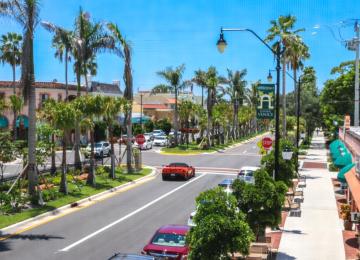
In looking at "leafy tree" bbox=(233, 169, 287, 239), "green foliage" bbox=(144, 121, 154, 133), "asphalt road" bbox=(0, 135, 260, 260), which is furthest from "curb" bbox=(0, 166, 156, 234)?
"green foliage" bbox=(144, 121, 154, 133)

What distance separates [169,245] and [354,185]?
9.27 m

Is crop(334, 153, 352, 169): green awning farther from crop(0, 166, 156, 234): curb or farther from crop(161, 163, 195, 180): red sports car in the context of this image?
crop(0, 166, 156, 234): curb

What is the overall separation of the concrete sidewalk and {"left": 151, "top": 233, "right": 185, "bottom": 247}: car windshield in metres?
3.86

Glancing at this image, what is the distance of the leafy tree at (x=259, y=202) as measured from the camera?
17344 mm

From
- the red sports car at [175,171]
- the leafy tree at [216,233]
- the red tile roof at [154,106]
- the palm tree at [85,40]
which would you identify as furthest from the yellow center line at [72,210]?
the red tile roof at [154,106]

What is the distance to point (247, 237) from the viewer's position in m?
14.3

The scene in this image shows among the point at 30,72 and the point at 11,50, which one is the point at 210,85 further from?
the point at 30,72

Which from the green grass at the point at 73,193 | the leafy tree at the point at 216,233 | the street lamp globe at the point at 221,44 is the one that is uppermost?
the street lamp globe at the point at 221,44

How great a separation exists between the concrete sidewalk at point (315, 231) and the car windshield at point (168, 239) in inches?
152

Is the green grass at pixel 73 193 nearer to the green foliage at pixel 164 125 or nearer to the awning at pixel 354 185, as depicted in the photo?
the awning at pixel 354 185

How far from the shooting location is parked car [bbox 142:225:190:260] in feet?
53.9

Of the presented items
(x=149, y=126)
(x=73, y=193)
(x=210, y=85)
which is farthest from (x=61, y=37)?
(x=149, y=126)

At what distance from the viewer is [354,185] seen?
22125mm

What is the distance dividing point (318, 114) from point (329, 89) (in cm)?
2346
